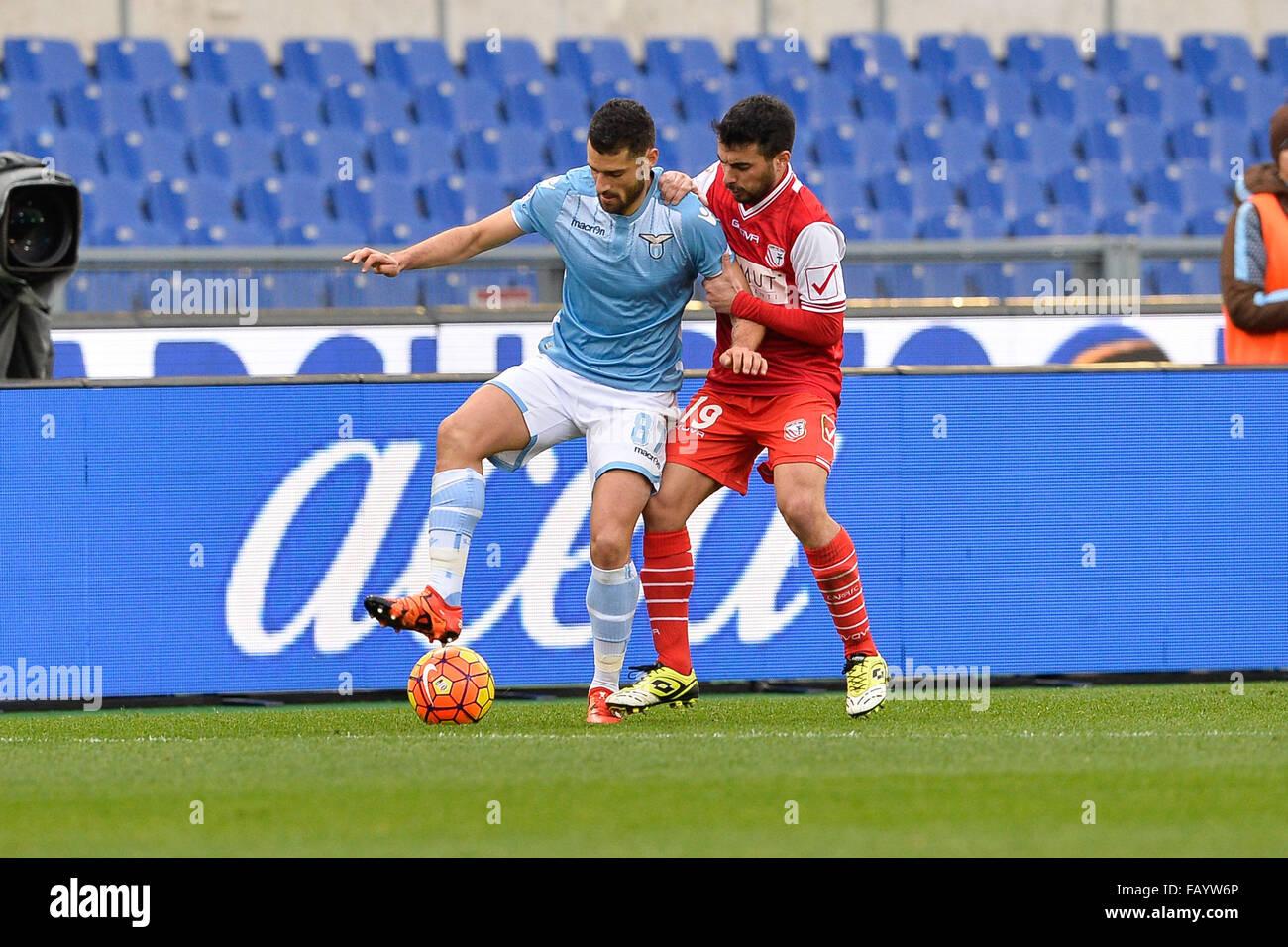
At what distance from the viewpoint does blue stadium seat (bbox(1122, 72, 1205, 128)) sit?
17.6 metres

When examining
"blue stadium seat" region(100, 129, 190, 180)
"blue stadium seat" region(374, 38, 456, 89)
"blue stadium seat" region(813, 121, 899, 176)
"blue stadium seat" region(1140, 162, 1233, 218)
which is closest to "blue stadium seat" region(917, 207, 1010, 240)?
"blue stadium seat" region(813, 121, 899, 176)

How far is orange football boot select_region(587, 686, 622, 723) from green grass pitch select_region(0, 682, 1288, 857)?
0.08 meters

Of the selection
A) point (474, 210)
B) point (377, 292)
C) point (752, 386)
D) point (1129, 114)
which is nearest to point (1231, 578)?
point (752, 386)

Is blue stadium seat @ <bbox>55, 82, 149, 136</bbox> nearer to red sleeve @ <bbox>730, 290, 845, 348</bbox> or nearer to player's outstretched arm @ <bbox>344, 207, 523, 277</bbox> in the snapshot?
player's outstretched arm @ <bbox>344, 207, 523, 277</bbox>

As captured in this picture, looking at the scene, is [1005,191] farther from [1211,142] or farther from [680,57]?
[680,57]

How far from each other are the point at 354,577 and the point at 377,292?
170 inches

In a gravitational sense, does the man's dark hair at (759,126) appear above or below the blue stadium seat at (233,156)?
below

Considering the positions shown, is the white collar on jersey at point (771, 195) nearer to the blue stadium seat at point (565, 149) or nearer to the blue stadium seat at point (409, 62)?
the blue stadium seat at point (565, 149)

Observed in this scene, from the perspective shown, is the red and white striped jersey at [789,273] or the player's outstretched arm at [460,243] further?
the player's outstretched arm at [460,243]

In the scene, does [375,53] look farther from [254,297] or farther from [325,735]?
[325,735]

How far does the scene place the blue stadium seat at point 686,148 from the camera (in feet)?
50.5

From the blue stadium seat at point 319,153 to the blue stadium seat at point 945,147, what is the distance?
15.3 feet

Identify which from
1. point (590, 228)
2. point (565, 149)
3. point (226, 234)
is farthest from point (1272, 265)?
point (226, 234)

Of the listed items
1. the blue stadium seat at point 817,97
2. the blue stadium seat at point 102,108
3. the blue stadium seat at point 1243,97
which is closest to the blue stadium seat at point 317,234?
the blue stadium seat at point 102,108
